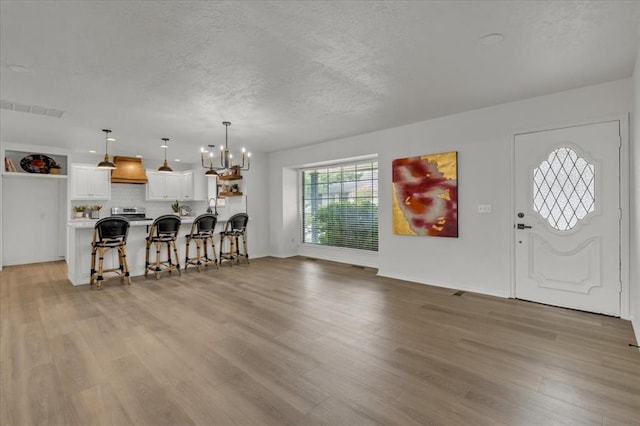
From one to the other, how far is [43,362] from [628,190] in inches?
221

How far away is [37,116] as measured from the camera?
175 inches

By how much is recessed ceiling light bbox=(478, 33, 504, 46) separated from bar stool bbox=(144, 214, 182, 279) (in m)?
4.89

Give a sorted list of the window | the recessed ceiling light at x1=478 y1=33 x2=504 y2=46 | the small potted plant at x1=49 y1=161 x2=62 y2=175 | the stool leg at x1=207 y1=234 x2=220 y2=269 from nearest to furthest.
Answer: the recessed ceiling light at x1=478 y1=33 x2=504 y2=46 < the stool leg at x1=207 y1=234 x2=220 y2=269 < the window < the small potted plant at x1=49 y1=161 x2=62 y2=175

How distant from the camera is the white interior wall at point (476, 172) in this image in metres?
3.61

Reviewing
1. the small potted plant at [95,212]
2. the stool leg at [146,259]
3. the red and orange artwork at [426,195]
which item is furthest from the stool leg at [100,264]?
the red and orange artwork at [426,195]

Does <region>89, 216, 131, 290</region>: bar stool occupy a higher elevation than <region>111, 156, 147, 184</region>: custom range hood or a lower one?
lower

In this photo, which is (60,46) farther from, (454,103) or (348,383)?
(454,103)

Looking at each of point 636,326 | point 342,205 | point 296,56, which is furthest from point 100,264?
point 636,326

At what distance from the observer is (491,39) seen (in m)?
2.48

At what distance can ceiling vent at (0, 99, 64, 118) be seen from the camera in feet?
12.8

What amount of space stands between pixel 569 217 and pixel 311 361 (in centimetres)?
336

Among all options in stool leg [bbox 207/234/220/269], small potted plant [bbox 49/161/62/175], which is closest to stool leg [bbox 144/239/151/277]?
stool leg [bbox 207/234/220/269]

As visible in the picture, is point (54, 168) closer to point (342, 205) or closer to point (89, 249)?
point (89, 249)

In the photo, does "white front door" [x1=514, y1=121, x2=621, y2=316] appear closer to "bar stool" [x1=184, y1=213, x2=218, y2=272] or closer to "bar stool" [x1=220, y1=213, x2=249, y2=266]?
"bar stool" [x1=220, y1=213, x2=249, y2=266]
